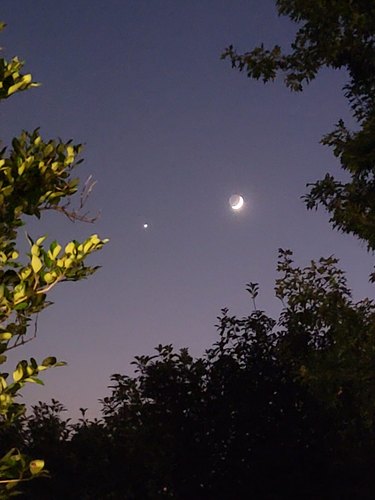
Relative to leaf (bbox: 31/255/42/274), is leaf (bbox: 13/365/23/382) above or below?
below

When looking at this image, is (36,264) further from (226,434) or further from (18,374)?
(226,434)

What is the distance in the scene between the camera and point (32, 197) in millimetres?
4781

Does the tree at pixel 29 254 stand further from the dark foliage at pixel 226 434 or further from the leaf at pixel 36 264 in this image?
the dark foliage at pixel 226 434

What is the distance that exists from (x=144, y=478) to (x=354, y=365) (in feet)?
19.2

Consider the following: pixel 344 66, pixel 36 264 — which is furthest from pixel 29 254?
pixel 344 66

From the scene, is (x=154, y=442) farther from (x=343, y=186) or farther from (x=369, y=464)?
(x=343, y=186)

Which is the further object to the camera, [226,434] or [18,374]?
[226,434]

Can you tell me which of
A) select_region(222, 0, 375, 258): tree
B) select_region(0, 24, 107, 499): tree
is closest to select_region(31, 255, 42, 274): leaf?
select_region(0, 24, 107, 499): tree

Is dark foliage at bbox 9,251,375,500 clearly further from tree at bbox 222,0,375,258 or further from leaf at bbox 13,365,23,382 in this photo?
leaf at bbox 13,365,23,382

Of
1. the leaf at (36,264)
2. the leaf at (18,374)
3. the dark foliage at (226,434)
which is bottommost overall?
the leaf at (18,374)

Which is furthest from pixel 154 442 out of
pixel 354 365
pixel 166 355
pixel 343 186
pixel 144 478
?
pixel 343 186

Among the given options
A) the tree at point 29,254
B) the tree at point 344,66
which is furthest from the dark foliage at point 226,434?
the tree at point 29,254

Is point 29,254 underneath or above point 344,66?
underneath

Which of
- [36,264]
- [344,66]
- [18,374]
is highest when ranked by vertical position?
[344,66]
